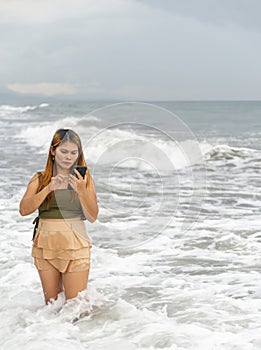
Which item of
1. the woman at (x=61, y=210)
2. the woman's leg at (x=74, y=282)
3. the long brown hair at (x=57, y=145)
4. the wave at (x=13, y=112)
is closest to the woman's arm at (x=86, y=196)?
the woman at (x=61, y=210)

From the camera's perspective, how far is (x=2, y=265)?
6.07 meters

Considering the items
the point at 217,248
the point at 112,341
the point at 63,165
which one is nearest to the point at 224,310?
the point at 112,341

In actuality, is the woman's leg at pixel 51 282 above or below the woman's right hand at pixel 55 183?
below

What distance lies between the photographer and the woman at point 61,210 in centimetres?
399

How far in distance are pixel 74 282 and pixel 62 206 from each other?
599 mm

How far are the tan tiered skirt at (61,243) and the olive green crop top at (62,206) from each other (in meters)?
0.04

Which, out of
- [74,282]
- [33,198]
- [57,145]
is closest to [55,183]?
[33,198]

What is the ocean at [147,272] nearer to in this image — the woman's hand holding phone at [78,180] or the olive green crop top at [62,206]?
the woman's hand holding phone at [78,180]

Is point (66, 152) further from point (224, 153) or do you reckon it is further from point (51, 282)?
point (224, 153)

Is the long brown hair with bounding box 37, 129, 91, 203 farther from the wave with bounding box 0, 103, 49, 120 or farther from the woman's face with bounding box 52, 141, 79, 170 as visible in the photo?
the wave with bounding box 0, 103, 49, 120

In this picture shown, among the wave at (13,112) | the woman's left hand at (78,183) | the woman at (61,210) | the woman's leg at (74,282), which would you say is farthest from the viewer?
the wave at (13,112)

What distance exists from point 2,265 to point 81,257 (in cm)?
224

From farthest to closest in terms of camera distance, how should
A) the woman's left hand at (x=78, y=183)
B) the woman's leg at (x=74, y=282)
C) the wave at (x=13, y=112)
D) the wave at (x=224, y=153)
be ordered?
the wave at (x=13, y=112)
the wave at (x=224, y=153)
the woman's leg at (x=74, y=282)
the woman's left hand at (x=78, y=183)

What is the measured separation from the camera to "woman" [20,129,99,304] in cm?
399
